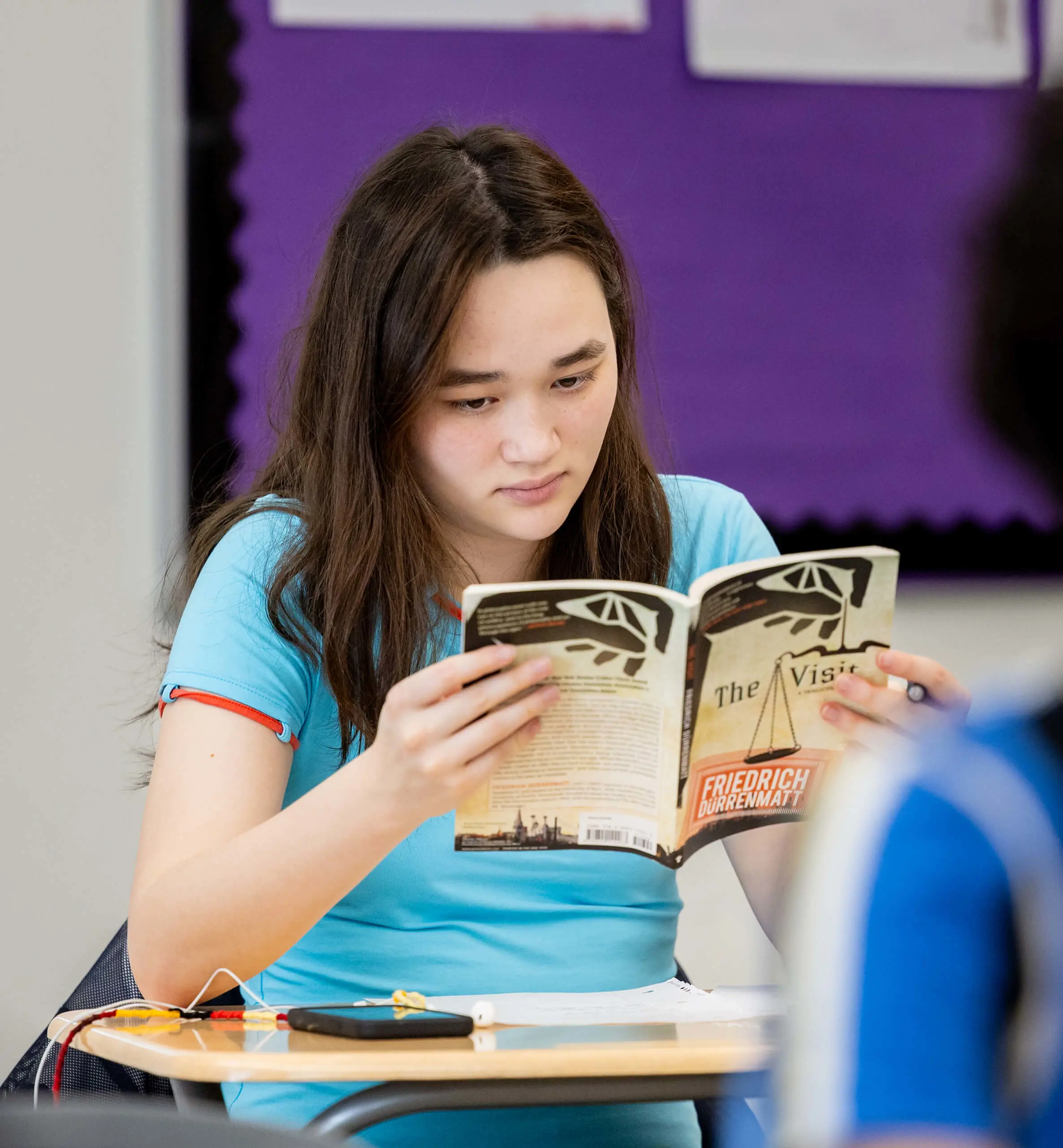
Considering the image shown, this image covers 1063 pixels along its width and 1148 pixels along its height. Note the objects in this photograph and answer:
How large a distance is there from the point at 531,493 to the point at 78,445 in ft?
3.48

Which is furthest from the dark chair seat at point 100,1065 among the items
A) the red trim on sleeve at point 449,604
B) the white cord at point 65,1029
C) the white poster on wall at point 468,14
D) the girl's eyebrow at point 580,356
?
the white poster on wall at point 468,14

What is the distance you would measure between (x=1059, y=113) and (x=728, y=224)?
1.76m

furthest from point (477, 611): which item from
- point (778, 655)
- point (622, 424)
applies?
point (622, 424)

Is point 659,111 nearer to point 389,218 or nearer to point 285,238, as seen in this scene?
point 285,238

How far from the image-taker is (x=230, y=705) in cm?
114

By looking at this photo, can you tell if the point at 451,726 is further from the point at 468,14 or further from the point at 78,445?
the point at 468,14

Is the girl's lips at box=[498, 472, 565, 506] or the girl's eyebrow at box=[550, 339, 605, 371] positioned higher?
the girl's eyebrow at box=[550, 339, 605, 371]

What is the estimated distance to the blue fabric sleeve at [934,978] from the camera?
38cm

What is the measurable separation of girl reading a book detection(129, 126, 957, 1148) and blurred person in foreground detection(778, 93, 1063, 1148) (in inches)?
26.9

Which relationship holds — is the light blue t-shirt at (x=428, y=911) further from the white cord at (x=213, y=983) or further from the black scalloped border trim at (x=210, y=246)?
the black scalloped border trim at (x=210, y=246)

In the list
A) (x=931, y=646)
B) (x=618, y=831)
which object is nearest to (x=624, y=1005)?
(x=618, y=831)

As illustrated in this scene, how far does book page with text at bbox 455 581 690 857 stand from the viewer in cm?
99

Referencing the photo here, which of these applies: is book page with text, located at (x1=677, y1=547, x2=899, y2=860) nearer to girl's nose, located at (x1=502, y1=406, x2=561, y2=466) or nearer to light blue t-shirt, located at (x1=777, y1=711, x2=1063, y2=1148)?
girl's nose, located at (x1=502, y1=406, x2=561, y2=466)

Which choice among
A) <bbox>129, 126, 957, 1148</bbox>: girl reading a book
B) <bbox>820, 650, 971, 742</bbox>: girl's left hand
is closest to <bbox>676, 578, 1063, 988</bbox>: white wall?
<bbox>129, 126, 957, 1148</bbox>: girl reading a book
